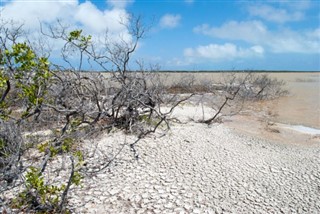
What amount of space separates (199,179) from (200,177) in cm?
8

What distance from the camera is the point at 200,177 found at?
20.1ft

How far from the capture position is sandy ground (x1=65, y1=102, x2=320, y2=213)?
5270 millimetres

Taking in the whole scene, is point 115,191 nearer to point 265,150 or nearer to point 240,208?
point 240,208

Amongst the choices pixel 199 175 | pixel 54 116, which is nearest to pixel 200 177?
pixel 199 175

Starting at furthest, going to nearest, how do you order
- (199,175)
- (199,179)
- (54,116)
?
(54,116), (199,175), (199,179)

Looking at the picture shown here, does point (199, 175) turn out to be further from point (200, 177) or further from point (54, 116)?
point (54, 116)

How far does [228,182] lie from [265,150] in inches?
99.6

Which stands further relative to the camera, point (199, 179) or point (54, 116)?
point (54, 116)

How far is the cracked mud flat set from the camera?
207 inches

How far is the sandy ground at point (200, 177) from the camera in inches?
207

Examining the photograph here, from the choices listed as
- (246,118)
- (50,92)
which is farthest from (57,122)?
(246,118)

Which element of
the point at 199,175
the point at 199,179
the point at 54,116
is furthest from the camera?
the point at 54,116

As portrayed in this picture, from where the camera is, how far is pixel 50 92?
8227 mm

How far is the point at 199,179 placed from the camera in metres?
6.06
